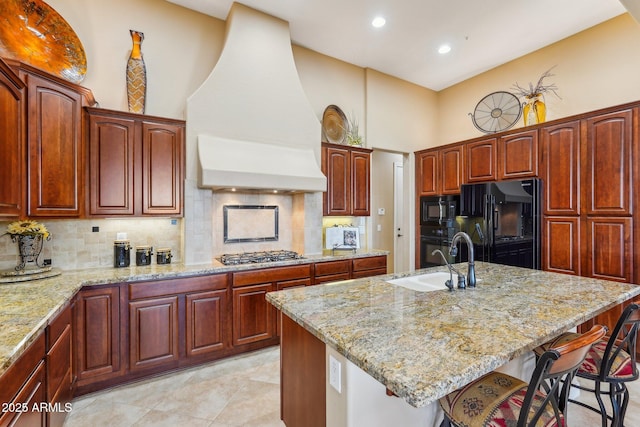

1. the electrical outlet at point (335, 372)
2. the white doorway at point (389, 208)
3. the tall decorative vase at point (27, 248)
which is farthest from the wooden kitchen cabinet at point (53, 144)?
the white doorway at point (389, 208)

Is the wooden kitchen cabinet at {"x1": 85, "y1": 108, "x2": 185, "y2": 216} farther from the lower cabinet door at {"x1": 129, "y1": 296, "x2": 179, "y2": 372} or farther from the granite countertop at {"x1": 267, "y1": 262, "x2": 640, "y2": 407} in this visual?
the granite countertop at {"x1": 267, "y1": 262, "x2": 640, "y2": 407}

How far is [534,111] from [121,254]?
4.99 metres

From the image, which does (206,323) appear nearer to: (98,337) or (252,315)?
(252,315)

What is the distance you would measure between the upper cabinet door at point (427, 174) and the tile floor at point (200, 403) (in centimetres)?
310

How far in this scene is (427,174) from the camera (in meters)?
4.97

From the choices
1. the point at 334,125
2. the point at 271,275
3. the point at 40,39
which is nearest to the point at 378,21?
the point at 334,125

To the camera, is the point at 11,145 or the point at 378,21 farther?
the point at 378,21

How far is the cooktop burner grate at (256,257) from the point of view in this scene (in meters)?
3.17

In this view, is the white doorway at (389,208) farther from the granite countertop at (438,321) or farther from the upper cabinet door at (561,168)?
the granite countertop at (438,321)

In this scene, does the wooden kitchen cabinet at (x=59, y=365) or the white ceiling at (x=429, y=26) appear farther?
the white ceiling at (x=429, y=26)

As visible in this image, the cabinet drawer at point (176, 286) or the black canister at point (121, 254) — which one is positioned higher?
the black canister at point (121, 254)

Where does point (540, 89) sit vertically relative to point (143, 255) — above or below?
above

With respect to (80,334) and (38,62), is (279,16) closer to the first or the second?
(38,62)

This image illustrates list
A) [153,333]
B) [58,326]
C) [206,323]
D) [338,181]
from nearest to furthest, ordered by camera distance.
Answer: [58,326] < [153,333] < [206,323] < [338,181]
